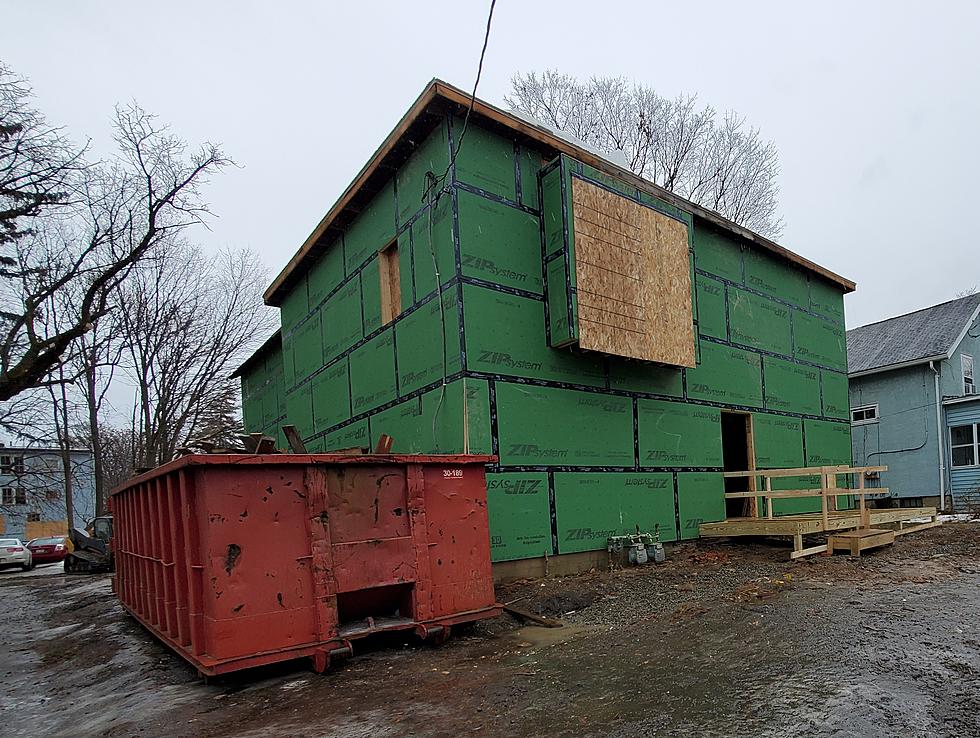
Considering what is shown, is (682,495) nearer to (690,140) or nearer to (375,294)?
(375,294)

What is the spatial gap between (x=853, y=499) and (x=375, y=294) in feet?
44.2

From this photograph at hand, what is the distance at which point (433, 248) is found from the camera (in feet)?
33.2

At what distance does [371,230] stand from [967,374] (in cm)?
2230

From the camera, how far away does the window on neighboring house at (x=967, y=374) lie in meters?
23.6

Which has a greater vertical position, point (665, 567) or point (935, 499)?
point (665, 567)

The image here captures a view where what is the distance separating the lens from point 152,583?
25.5 ft

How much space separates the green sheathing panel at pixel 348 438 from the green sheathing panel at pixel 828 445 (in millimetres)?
9723

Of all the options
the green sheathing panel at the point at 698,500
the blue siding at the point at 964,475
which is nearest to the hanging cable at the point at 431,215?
the green sheathing panel at the point at 698,500

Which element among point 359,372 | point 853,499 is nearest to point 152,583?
point 359,372

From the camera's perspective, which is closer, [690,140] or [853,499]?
[853,499]

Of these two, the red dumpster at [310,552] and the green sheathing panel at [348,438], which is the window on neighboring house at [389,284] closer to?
the green sheathing panel at [348,438]

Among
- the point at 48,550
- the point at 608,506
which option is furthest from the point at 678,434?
the point at 48,550

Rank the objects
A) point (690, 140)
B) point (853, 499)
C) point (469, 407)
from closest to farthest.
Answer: point (469, 407)
point (853, 499)
point (690, 140)

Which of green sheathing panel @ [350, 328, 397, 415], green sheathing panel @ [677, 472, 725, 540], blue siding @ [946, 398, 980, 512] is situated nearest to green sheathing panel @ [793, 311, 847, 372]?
green sheathing panel @ [677, 472, 725, 540]
